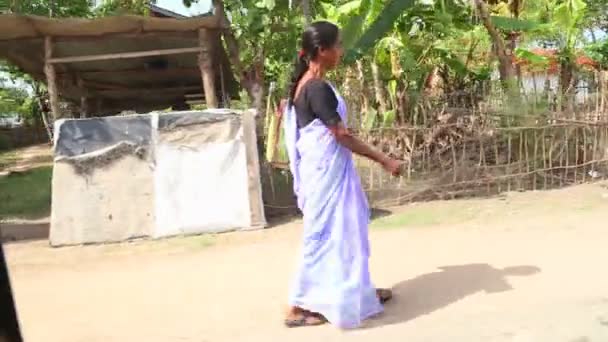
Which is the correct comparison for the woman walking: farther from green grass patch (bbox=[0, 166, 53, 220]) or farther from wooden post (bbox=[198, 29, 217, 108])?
green grass patch (bbox=[0, 166, 53, 220])

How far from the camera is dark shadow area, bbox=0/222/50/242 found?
25.3 ft

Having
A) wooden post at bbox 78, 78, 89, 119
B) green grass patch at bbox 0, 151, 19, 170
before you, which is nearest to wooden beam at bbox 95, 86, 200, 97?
wooden post at bbox 78, 78, 89, 119

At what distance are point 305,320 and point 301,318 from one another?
0.03 m

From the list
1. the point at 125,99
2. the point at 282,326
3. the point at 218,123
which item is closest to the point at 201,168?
the point at 218,123

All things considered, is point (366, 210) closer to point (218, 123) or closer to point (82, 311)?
point (82, 311)

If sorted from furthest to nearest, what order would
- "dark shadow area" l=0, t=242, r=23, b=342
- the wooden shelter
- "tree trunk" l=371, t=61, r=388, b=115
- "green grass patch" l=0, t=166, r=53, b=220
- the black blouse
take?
"green grass patch" l=0, t=166, r=53, b=220 < "tree trunk" l=371, t=61, r=388, b=115 < the wooden shelter < the black blouse < "dark shadow area" l=0, t=242, r=23, b=342

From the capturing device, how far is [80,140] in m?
7.22

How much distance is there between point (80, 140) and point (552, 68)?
728cm

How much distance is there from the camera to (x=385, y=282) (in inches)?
189

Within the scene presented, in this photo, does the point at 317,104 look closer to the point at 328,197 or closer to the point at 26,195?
the point at 328,197

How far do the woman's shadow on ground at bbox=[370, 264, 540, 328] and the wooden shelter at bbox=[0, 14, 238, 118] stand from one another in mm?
4763

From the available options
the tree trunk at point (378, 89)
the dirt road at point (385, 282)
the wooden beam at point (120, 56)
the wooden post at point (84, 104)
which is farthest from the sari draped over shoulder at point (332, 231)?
the wooden post at point (84, 104)

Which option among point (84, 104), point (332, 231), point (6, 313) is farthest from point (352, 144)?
point (84, 104)

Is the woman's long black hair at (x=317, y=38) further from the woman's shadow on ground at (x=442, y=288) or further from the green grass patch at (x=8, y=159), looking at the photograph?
the green grass patch at (x=8, y=159)
